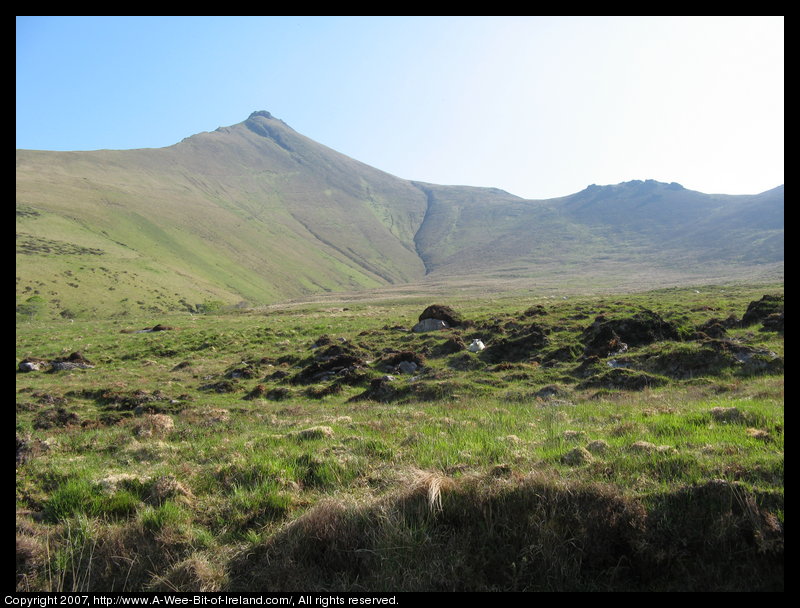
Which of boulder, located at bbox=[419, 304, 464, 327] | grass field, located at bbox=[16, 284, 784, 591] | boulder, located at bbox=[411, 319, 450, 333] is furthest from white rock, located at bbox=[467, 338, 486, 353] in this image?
boulder, located at bbox=[419, 304, 464, 327]

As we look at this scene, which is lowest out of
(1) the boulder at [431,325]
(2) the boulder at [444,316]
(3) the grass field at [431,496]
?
(3) the grass field at [431,496]

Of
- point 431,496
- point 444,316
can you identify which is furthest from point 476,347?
point 431,496

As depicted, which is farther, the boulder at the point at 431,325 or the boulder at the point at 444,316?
the boulder at the point at 444,316

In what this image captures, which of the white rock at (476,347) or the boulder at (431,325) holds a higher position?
the boulder at (431,325)

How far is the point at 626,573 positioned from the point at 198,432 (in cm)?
1150

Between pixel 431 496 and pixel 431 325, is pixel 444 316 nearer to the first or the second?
pixel 431 325

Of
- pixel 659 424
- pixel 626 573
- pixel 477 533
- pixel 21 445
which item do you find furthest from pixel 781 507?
pixel 21 445

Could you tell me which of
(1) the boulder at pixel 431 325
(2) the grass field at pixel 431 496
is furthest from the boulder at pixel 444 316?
(2) the grass field at pixel 431 496

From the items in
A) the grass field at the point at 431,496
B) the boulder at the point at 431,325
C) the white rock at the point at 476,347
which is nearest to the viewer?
the grass field at the point at 431,496

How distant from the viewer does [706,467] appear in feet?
19.3

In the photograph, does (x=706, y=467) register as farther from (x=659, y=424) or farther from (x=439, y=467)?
(x=439, y=467)

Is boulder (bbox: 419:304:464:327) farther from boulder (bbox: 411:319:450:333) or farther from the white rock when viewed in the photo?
the white rock

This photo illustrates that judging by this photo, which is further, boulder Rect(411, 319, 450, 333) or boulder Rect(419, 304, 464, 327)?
boulder Rect(419, 304, 464, 327)

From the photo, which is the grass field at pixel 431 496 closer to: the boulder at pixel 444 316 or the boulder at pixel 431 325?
the boulder at pixel 431 325
